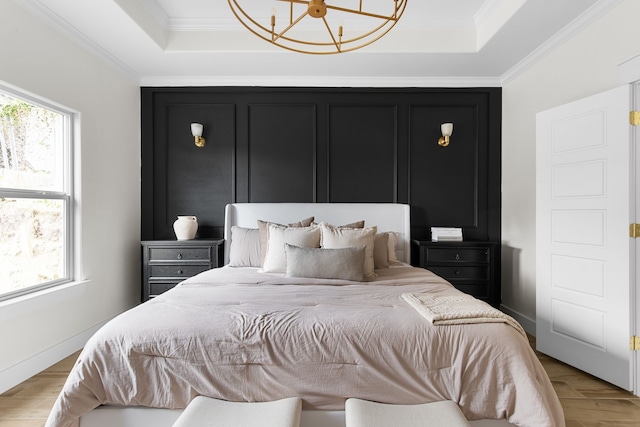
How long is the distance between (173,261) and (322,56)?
97.1 inches

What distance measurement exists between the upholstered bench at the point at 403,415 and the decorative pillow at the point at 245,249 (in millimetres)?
2006

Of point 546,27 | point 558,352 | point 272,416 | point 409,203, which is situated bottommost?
point 558,352

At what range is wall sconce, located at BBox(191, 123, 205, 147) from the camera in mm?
3953

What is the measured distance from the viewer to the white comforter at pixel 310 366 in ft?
5.29

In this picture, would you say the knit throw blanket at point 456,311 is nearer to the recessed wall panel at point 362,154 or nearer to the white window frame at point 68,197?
the recessed wall panel at point 362,154

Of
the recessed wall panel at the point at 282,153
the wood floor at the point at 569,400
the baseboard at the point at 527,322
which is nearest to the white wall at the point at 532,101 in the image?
the baseboard at the point at 527,322

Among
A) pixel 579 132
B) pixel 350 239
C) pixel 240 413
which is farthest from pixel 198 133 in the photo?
pixel 579 132

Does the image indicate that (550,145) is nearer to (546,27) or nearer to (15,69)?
(546,27)

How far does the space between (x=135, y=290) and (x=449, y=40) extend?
4059 mm

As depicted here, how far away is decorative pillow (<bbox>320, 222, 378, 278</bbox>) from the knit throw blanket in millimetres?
911

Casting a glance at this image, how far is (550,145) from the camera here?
296cm

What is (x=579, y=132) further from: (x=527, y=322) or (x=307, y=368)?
(x=307, y=368)

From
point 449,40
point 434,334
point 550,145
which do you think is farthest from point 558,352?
point 449,40

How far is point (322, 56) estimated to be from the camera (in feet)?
11.5
